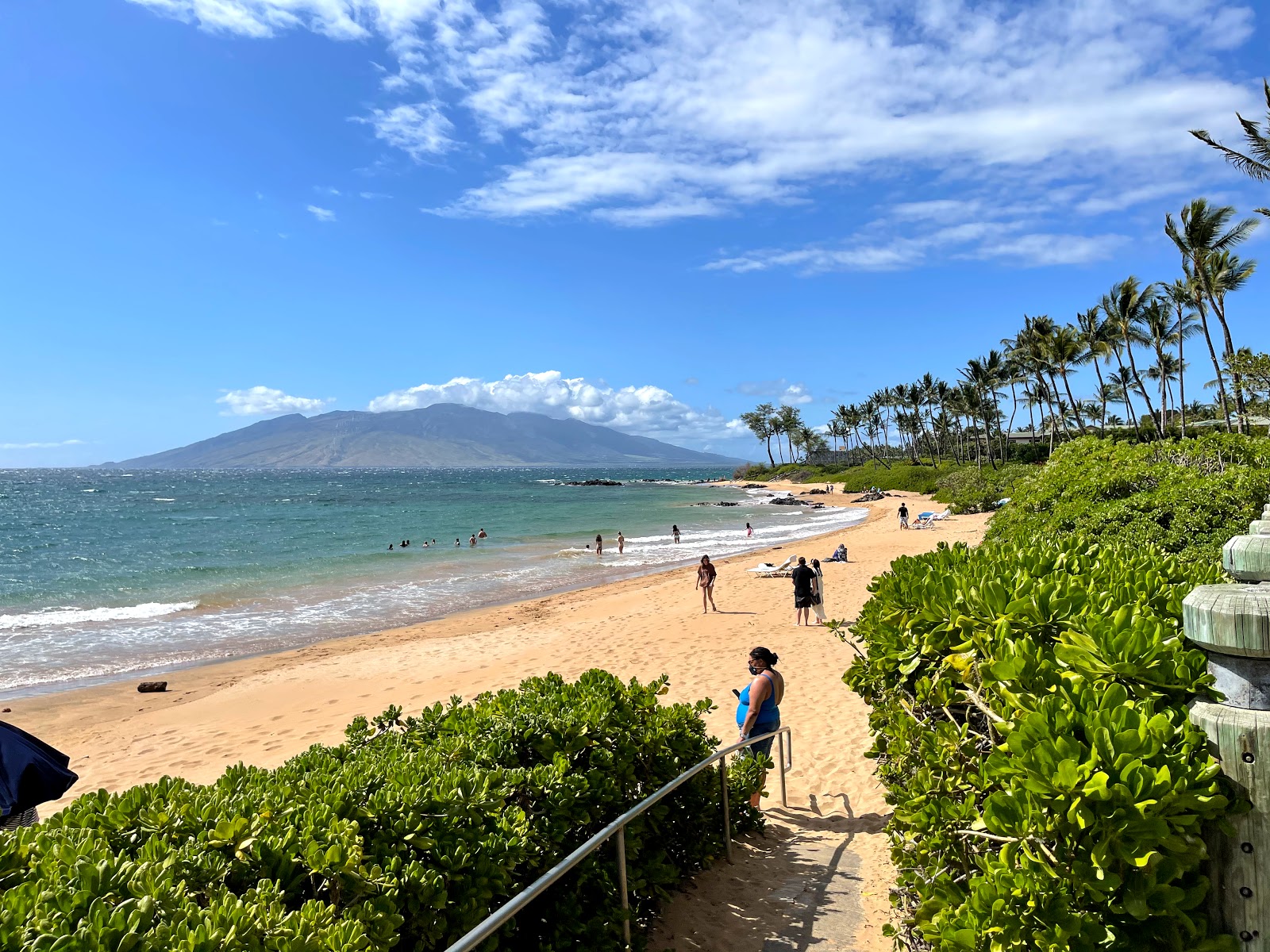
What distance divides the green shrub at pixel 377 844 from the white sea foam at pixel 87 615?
66.9 ft

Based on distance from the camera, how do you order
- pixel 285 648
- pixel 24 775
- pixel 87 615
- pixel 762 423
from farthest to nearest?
pixel 762 423 → pixel 87 615 → pixel 285 648 → pixel 24 775

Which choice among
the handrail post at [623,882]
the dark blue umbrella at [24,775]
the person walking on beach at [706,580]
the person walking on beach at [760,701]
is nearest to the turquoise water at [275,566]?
the person walking on beach at [706,580]

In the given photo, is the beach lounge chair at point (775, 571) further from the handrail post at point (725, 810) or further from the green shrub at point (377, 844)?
the green shrub at point (377, 844)

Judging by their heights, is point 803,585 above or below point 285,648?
above

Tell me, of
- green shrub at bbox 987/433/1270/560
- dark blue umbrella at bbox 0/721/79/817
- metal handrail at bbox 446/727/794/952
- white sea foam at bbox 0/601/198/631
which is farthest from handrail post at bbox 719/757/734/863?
white sea foam at bbox 0/601/198/631

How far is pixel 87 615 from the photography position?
20266 millimetres

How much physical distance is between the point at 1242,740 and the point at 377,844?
8.52ft

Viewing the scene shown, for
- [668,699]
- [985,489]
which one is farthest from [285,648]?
[985,489]

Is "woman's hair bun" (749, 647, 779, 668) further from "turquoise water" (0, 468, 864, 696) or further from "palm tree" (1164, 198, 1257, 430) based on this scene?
"palm tree" (1164, 198, 1257, 430)

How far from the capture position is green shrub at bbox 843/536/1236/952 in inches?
69.1

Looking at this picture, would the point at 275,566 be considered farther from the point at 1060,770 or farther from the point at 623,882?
the point at 1060,770

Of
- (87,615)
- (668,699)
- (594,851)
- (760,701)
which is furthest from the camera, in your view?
(87,615)

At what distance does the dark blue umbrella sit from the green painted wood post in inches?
204

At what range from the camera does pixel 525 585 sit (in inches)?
974
